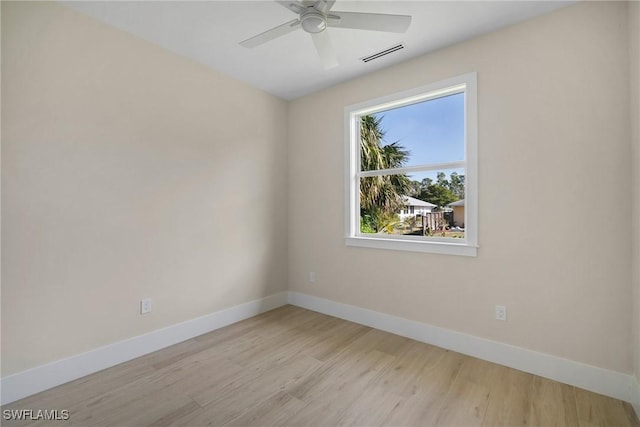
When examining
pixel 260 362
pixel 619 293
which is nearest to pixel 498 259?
pixel 619 293

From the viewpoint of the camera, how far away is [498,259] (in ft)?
7.38

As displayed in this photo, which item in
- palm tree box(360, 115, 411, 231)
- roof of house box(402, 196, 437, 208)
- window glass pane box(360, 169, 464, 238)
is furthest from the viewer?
palm tree box(360, 115, 411, 231)

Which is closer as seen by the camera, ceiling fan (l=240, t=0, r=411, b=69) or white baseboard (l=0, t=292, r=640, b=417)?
ceiling fan (l=240, t=0, r=411, b=69)

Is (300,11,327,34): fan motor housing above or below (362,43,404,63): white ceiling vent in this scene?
below

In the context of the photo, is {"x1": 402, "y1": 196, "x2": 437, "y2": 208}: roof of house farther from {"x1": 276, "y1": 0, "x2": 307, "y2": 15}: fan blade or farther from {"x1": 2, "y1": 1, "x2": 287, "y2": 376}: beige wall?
{"x1": 276, "y1": 0, "x2": 307, "y2": 15}: fan blade

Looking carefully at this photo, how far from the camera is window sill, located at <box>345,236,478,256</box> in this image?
7.86 ft

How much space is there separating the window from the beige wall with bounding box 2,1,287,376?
130cm

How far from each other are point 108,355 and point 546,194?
11.4 ft

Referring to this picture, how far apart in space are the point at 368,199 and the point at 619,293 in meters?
2.02

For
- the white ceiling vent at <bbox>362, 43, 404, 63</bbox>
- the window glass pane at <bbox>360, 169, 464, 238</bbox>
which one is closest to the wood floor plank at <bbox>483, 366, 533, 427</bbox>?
the window glass pane at <bbox>360, 169, 464, 238</bbox>

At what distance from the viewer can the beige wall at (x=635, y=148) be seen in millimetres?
1664

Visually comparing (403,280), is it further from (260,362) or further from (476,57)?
(476,57)

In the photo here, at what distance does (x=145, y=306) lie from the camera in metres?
2.42

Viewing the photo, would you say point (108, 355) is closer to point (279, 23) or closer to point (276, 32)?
point (276, 32)
